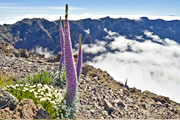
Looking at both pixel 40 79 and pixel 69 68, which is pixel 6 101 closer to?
pixel 69 68

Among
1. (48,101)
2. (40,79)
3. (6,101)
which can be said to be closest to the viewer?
(6,101)

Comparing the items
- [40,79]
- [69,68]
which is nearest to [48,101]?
[69,68]

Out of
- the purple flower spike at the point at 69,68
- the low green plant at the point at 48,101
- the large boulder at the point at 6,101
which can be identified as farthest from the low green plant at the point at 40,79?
the large boulder at the point at 6,101

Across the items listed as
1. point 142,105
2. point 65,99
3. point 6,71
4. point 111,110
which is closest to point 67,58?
point 65,99

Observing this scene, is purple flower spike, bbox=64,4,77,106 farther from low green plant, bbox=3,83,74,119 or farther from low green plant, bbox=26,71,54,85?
low green plant, bbox=26,71,54,85

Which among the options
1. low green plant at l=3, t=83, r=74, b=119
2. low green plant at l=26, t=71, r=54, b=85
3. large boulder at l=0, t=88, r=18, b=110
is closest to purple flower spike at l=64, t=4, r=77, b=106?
low green plant at l=3, t=83, r=74, b=119

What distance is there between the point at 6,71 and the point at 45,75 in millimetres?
3919

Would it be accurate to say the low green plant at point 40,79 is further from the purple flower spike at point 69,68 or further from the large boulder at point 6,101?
the large boulder at point 6,101

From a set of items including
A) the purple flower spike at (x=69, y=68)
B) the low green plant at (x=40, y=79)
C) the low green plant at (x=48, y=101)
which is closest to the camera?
the purple flower spike at (x=69, y=68)

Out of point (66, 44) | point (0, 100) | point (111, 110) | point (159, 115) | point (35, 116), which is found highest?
point (66, 44)

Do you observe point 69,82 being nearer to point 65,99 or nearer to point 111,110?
point 65,99

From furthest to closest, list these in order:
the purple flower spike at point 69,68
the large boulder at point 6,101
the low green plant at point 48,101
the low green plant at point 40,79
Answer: the low green plant at point 40,79, the low green plant at point 48,101, the purple flower spike at point 69,68, the large boulder at point 6,101

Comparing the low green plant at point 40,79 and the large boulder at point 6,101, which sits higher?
the large boulder at point 6,101

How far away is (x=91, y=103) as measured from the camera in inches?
397
